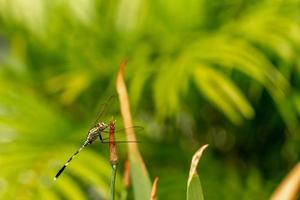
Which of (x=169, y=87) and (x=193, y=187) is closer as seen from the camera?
(x=193, y=187)

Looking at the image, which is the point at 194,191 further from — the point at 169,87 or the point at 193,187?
the point at 169,87

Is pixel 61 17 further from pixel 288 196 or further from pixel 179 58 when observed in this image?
pixel 288 196

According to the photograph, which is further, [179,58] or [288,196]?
[179,58]

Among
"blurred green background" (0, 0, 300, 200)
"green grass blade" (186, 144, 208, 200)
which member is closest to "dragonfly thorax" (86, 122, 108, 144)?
"green grass blade" (186, 144, 208, 200)

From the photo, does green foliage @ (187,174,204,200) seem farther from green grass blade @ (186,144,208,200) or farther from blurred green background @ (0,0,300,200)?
blurred green background @ (0,0,300,200)

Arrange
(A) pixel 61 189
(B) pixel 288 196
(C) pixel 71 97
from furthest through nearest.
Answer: (C) pixel 71 97, (A) pixel 61 189, (B) pixel 288 196

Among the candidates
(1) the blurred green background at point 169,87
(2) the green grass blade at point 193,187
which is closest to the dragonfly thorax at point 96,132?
(2) the green grass blade at point 193,187

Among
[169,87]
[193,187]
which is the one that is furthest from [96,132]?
[169,87]

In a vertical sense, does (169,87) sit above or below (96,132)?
above

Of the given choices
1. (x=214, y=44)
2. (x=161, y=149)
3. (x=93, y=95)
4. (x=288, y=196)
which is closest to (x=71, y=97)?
(x=93, y=95)
